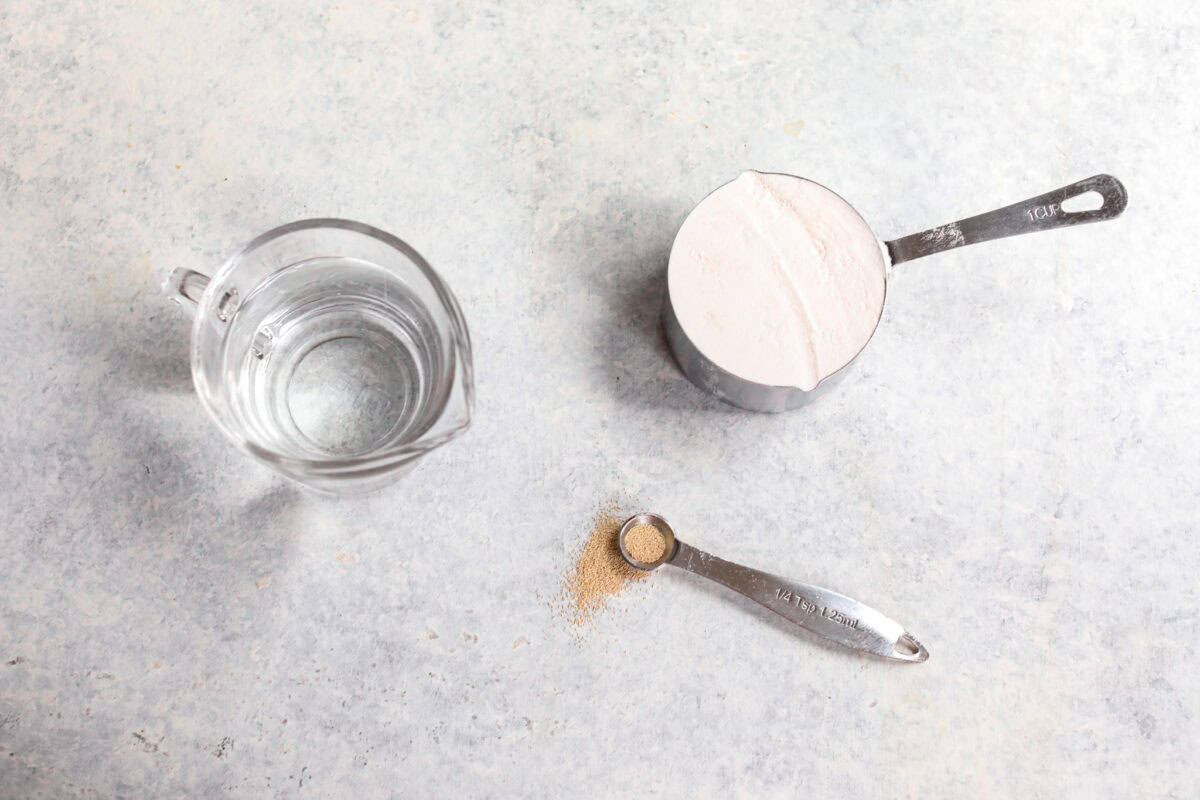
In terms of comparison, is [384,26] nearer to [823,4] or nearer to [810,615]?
[823,4]

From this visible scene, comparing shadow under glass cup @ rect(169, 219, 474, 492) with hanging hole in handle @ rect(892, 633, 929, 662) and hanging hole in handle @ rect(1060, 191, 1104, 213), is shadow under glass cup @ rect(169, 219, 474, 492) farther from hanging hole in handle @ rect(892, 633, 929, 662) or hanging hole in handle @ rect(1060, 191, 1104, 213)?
hanging hole in handle @ rect(1060, 191, 1104, 213)

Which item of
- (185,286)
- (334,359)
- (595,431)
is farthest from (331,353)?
(595,431)

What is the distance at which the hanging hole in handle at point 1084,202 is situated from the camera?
38.0 inches

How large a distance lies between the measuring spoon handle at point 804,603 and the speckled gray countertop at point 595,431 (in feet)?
0.11

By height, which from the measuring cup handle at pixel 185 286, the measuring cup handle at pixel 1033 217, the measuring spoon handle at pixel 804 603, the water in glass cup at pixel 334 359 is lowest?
the measuring spoon handle at pixel 804 603

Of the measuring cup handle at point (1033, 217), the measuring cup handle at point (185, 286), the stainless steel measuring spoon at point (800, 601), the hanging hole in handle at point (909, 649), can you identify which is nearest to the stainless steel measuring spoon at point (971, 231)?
the measuring cup handle at point (1033, 217)

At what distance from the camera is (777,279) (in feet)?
2.92

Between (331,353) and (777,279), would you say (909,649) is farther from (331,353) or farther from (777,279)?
(331,353)

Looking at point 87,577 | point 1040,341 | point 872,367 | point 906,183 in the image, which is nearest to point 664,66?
point 906,183

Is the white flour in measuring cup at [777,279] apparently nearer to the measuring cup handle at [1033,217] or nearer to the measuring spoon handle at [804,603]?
the measuring cup handle at [1033,217]

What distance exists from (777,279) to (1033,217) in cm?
26

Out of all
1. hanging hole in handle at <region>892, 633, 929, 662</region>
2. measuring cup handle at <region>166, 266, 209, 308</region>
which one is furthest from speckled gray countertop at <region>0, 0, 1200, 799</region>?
measuring cup handle at <region>166, 266, 209, 308</region>

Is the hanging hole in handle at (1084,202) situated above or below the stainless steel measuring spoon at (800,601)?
above

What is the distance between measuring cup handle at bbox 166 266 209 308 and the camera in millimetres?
802
